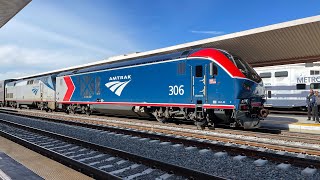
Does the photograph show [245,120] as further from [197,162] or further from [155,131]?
[197,162]

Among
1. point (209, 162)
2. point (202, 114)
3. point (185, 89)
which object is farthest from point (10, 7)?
point (209, 162)

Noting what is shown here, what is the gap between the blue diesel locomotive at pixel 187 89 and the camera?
461 inches

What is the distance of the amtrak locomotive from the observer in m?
11.7

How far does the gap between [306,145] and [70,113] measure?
1863 centimetres

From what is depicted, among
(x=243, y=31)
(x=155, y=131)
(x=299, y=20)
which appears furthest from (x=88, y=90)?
(x=299, y=20)

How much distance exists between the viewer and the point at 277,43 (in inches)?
793

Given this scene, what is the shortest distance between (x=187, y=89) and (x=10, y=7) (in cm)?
783

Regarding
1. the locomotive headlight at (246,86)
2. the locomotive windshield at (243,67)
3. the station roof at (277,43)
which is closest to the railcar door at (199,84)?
the locomotive windshield at (243,67)

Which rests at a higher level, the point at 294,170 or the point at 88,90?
the point at 88,90

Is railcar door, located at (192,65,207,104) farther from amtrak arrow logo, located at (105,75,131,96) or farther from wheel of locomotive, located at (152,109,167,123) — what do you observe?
amtrak arrow logo, located at (105,75,131,96)

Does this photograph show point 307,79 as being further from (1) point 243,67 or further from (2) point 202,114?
(2) point 202,114

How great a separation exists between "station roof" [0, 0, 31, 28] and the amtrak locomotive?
21.2ft

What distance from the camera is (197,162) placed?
709 centimetres

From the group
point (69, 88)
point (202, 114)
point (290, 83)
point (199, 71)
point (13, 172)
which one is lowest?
point (13, 172)
